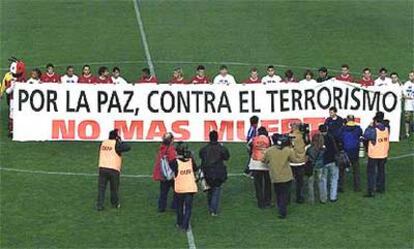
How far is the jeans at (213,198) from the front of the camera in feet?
62.3

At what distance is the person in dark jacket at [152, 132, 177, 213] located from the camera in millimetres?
18672

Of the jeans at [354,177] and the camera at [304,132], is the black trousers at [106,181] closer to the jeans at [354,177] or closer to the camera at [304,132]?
the camera at [304,132]

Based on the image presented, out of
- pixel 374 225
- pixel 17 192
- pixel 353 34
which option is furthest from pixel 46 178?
pixel 353 34

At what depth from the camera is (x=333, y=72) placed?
3253 centimetres

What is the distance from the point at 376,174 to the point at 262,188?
2.61 meters

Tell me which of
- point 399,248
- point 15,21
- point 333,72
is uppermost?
point 15,21

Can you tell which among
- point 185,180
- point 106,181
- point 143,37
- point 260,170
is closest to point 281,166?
point 260,170

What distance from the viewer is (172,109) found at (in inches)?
934

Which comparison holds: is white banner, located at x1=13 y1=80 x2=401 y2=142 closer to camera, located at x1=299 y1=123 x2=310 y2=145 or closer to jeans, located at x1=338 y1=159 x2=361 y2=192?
jeans, located at x1=338 y1=159 x2=361 y2=192

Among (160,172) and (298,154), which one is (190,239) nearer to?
(160,172)

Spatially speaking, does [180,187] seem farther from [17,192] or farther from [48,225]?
[17,192]

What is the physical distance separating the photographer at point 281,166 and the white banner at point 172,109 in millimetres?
4843

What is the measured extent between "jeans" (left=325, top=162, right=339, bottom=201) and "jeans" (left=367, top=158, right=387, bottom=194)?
29.8 inches

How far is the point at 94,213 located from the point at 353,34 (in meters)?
21.4
